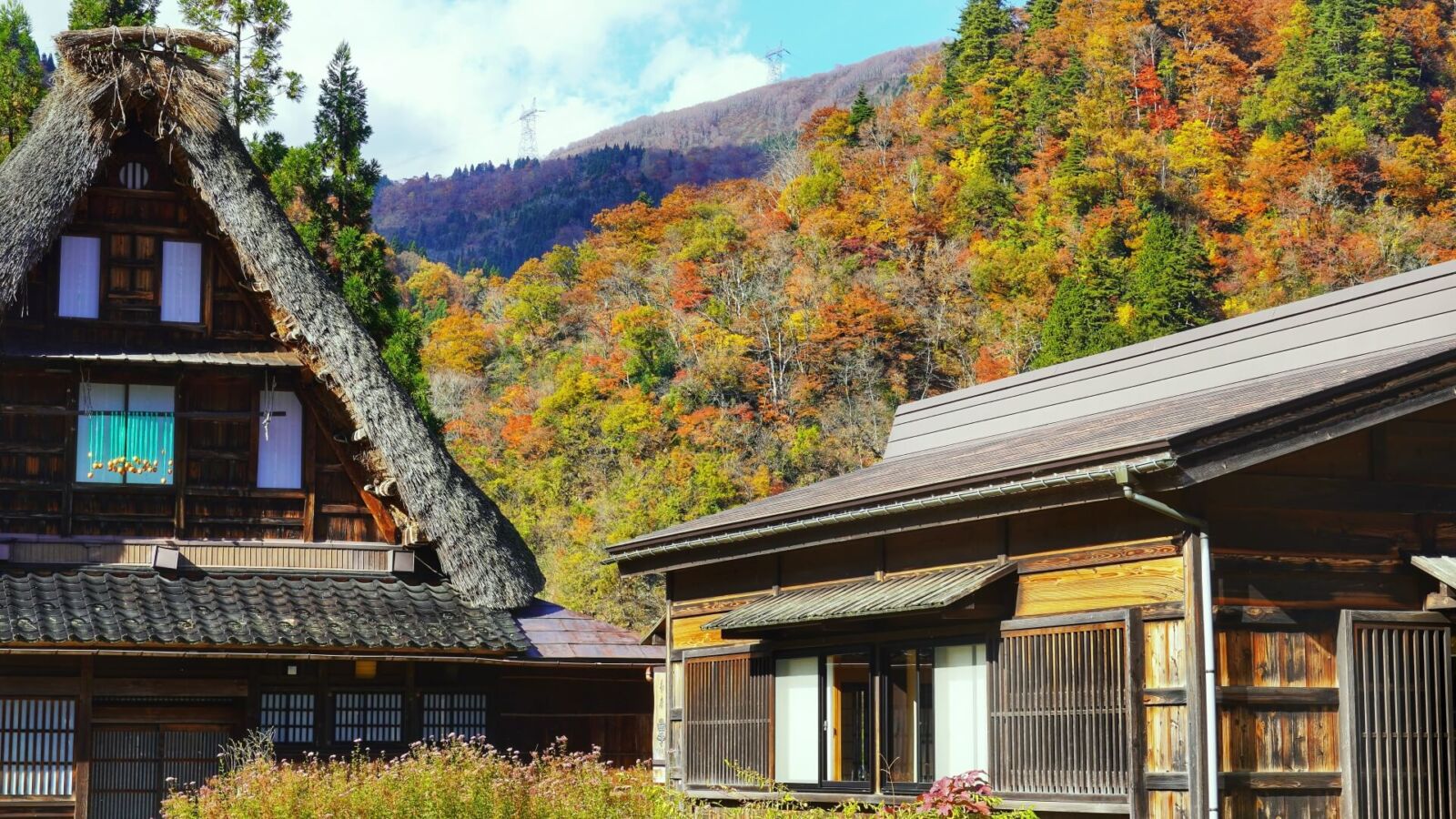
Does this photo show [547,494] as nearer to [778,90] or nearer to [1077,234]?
[1077,234]

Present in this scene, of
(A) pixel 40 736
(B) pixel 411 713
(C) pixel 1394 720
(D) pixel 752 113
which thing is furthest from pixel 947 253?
(D) pixel 752 113

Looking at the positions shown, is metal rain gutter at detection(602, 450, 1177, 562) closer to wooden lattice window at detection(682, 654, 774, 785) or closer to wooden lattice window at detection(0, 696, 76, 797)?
wooden lattice window at detection(682, 654, 774, 785)

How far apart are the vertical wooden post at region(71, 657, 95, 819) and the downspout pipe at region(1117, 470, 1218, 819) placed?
12216mm

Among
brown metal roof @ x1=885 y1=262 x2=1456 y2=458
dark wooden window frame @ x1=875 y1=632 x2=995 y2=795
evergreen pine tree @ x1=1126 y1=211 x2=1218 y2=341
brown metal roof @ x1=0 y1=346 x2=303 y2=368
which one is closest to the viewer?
brown metal roof @ x1=885 y1=262 x2=1456 y2=458

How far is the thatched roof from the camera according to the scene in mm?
18578

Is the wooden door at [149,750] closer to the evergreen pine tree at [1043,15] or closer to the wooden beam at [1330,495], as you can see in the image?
the wooden beam at [1330,495]

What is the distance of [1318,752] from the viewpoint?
10062mm

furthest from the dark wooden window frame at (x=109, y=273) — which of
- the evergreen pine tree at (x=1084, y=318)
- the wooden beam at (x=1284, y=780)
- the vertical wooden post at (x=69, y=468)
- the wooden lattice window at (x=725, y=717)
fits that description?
the evergreen pine tree at (x=1084, y=318)

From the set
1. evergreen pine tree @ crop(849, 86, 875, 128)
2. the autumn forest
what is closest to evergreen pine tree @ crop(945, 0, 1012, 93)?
the autumn forest

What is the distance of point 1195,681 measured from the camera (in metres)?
9.69

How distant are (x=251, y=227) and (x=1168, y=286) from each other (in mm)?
28578

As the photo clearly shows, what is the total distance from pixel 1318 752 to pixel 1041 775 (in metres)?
1.71

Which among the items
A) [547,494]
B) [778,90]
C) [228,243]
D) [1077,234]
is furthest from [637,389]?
[778,90]

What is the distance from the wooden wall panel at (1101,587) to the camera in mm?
10086
